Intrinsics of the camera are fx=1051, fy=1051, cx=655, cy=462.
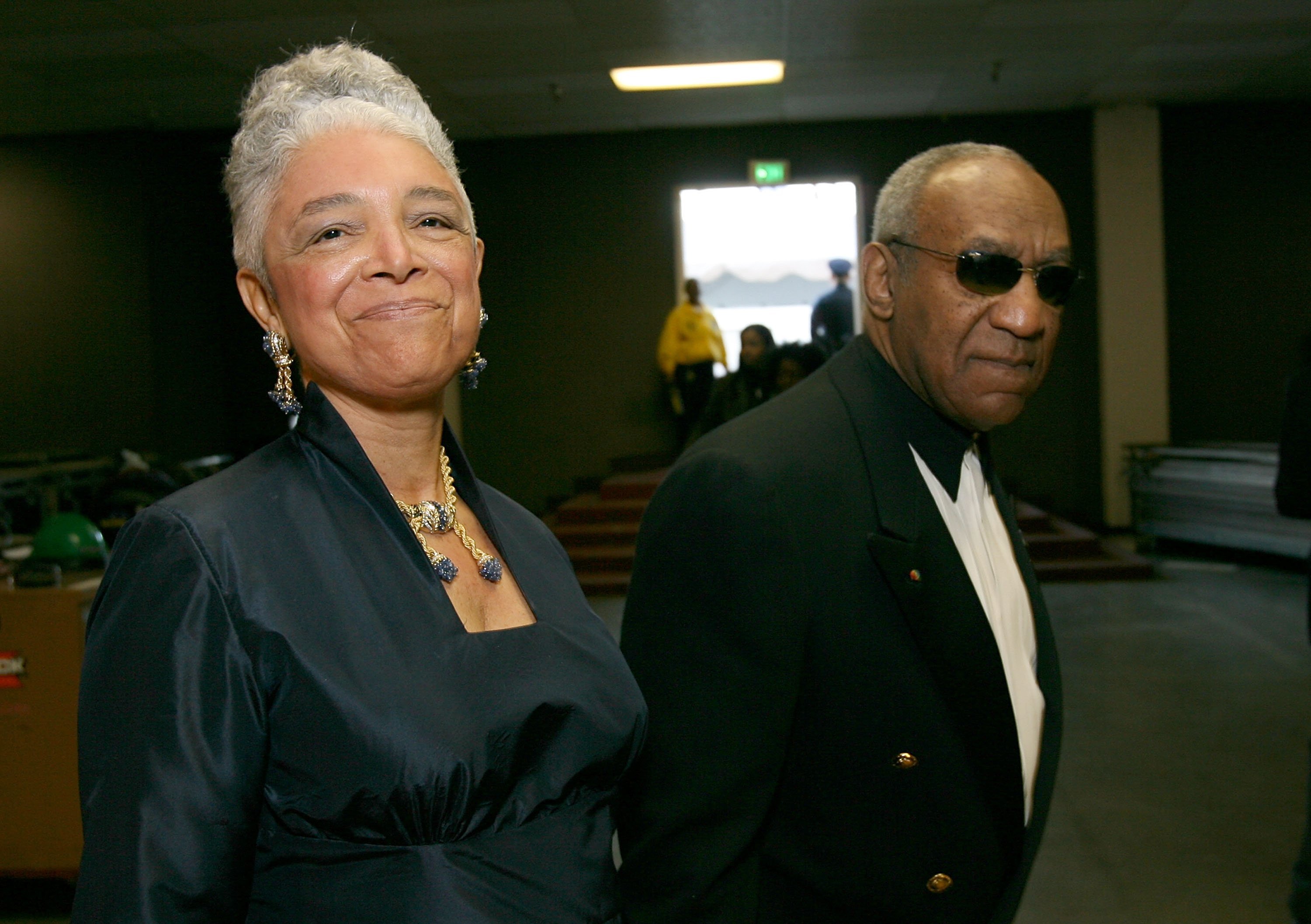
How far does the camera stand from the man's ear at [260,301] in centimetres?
110

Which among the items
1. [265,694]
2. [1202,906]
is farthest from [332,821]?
[1202,906]

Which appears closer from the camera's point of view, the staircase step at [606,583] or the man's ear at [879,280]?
the man's ear at [879,280]

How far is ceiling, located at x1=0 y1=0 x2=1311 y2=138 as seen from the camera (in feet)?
22.0

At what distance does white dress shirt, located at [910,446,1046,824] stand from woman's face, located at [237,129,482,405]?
29.0 inches

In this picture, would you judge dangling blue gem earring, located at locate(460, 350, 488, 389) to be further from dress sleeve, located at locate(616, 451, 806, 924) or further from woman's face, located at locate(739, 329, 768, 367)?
woman's face, located at locate(739, 329, 768, 367)

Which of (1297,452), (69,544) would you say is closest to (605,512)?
(69,544)

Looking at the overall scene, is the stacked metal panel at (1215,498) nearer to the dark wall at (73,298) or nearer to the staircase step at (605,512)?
the staircase step at (605,512)

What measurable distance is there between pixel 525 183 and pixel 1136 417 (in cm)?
637

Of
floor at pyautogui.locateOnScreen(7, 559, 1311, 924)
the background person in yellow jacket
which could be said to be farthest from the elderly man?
the background person in yellow jacket

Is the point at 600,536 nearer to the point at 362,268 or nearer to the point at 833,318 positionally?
the point at 833,318

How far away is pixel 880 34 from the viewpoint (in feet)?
24.5

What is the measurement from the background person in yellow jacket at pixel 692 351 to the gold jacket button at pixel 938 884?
27.2 feet

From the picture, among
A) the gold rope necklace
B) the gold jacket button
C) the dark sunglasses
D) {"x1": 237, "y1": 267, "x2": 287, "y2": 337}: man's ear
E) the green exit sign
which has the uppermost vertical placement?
the green exit sign

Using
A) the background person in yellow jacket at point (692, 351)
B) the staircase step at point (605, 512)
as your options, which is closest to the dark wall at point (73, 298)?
the staircase step at point (605, 512)
